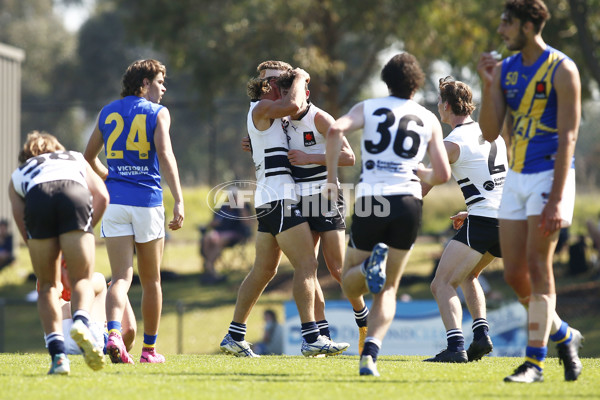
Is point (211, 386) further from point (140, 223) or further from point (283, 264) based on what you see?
point (283, 264)

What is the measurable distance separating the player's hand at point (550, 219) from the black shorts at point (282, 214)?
2.32m

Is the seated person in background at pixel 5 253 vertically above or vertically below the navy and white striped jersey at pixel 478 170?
below

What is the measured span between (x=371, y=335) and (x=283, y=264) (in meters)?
15.5

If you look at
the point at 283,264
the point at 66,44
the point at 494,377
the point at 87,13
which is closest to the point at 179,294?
the point at 283,264

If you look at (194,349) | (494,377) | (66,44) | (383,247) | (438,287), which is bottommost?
(194,349)

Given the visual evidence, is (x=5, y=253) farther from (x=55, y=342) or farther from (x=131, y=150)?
(x=55, y=342)

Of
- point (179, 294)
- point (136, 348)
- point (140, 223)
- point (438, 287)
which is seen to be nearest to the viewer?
point (140, 223)

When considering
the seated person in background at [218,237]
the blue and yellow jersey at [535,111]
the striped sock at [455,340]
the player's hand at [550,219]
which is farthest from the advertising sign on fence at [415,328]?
the player's hand at [550,219]

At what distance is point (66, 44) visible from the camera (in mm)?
44125

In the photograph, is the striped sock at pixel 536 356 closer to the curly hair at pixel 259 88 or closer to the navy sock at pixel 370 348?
the navy sock at pixel 370 348

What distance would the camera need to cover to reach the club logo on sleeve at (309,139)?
7297 mm

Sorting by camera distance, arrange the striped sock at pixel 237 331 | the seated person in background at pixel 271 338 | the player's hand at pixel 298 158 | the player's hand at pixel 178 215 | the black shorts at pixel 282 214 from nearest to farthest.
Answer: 1. the player's hand at pixel 178 215
2. the black shorts at pixel 282 214
3. the player's hand at pixel 298 158
4. the striped sock at pixel 237 331
5. the seated person in background at pixel 271 338

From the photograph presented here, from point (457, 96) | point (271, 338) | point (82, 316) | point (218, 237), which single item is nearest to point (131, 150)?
point (82, 316)

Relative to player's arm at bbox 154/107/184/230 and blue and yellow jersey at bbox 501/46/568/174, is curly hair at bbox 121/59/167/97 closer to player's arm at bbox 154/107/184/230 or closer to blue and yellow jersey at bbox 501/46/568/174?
player's arm at bbox 154/107/184/230
